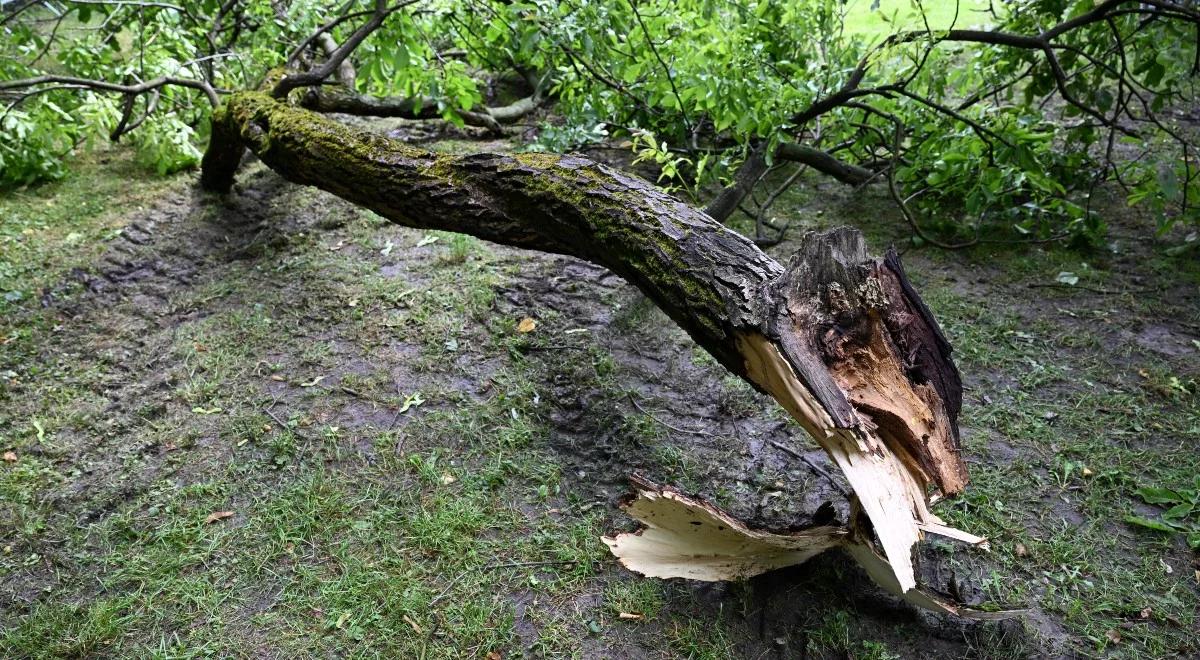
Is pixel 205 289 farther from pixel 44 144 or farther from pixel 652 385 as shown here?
pixel 652 385

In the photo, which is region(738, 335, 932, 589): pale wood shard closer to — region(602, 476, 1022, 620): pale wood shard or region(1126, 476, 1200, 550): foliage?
region(602, 476, 1022, 620): pale wood shard

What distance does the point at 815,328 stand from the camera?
73.3 inches

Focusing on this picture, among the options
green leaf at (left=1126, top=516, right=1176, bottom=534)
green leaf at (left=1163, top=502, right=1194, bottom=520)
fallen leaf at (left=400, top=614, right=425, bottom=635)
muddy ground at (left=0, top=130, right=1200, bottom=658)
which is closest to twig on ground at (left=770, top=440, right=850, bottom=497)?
muddy ground at (left=0, top=130, right=1200, bottom=658)

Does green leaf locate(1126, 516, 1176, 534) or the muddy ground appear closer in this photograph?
the muddy ground

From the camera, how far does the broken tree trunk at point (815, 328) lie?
5.82ft

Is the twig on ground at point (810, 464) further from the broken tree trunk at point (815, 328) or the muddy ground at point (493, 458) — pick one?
the broken tree trunk at point (815, 328)

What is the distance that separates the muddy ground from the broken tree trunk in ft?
0.92

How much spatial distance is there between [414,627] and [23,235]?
378cm

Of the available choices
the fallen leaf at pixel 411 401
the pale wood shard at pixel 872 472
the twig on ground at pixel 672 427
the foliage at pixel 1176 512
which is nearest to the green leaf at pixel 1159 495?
the foliage at pixel 1176 512

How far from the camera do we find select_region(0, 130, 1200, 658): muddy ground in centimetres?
198

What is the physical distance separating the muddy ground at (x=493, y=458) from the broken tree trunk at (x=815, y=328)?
0.28 meters

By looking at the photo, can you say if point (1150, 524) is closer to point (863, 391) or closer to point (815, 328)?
point (863, 391)

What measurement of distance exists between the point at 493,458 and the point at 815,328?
4.19 ft

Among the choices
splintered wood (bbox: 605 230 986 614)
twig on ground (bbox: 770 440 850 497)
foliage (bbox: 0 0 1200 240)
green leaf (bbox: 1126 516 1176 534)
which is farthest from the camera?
foliage (bbox: 0 0 1200 240)
